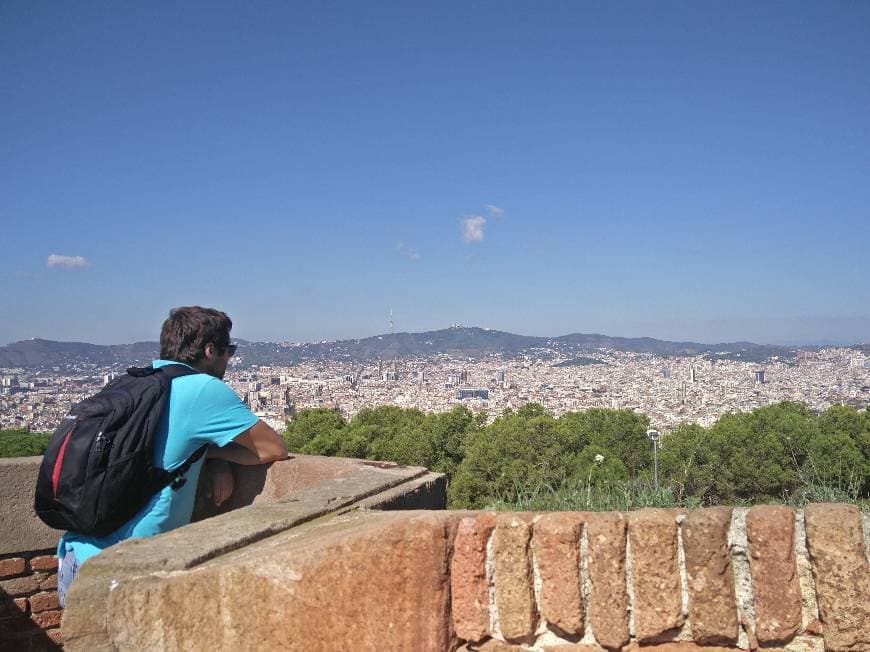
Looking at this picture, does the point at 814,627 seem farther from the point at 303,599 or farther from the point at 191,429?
the point at 191,429

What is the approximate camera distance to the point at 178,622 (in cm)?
201

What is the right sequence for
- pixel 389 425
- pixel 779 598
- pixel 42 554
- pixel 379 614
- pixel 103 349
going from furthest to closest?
pixel 103 349 → pixel 389 425 → pixel 42 554 → pixel 379 614 → pixel 779 598

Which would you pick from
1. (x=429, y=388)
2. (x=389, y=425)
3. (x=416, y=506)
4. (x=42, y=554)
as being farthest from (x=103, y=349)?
(x=416, y=506)

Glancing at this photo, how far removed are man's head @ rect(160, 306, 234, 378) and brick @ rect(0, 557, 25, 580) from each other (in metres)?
2.03

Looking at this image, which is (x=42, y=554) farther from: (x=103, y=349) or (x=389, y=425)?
(x=103, y=349)

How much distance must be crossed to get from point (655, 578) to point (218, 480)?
2.39 m

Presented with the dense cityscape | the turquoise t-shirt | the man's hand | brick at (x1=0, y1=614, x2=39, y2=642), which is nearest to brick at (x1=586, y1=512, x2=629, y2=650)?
the turquoise t-shirt

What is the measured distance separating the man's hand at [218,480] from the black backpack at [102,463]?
2.67 feet

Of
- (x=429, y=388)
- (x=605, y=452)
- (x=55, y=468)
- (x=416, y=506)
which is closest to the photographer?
(x=55, y=468)

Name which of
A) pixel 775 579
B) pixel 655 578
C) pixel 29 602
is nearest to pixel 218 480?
pixel 29 602

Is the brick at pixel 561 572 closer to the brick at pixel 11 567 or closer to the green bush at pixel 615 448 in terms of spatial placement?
the brick at pixel 11 567

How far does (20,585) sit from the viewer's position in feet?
13.4

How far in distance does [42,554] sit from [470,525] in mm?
3430

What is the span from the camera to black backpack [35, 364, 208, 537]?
2.50m
